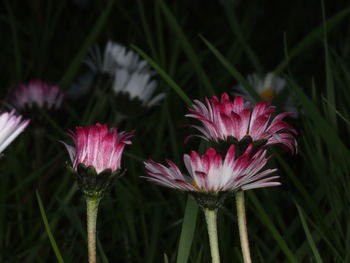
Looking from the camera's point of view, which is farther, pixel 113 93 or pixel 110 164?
pixel 113 93

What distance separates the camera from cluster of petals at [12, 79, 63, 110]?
102 cm

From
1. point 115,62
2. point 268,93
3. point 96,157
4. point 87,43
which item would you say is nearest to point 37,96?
point 87,43

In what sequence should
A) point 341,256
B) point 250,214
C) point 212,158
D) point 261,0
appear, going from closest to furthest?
point 212,158 → point 341,256 → point 250,214 → point 261,0

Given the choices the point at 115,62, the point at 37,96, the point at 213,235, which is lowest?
the point at 213,235

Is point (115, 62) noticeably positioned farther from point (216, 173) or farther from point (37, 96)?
point (216, 173)

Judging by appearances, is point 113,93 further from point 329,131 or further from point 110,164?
point 110,164

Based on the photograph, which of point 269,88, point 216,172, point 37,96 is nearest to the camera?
point 216,172

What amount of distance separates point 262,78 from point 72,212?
0.55 metres

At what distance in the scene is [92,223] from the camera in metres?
0.51

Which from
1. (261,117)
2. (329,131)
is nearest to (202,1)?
(329,131)

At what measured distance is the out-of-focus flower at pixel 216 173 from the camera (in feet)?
1.55

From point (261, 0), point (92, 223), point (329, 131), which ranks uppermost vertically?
point (261, 0)

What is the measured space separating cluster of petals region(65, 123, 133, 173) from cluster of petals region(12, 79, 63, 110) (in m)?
0.52

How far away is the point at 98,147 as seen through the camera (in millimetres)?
512
